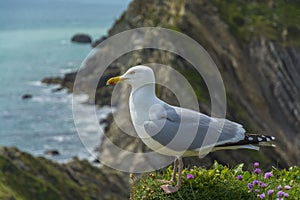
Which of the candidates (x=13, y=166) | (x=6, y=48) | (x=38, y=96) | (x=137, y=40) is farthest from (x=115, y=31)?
(x=6, y=48)

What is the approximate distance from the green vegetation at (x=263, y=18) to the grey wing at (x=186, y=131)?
40384mm

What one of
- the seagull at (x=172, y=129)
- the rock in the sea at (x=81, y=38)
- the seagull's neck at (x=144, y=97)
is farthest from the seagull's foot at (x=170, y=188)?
the rock in the sea at (x=81, y=38)

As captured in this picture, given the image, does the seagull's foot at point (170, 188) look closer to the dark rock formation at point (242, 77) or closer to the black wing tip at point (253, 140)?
the black wing tip at point (253, 140)

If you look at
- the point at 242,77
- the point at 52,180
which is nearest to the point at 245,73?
the point at 242,77

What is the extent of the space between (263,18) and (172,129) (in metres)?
43.8

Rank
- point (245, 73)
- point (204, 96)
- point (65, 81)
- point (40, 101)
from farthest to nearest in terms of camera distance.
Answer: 1. point (65, 81)
2. point (40, 101)
3. point (245, 73)
4. point (204, 96)

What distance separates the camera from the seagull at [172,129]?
788 cm

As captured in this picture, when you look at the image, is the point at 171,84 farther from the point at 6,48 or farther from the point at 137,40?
the point at 6,48

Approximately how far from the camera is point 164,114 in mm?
7984

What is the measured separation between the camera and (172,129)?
7965 millimetres

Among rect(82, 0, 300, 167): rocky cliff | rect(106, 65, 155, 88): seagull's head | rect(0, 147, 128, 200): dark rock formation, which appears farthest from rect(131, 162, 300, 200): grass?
rect(82, 0, 300, 167): rocky cliff

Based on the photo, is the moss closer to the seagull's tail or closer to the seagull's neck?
the seagull's neck

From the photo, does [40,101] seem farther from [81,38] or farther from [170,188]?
[170,188]

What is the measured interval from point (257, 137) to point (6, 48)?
117474mm
